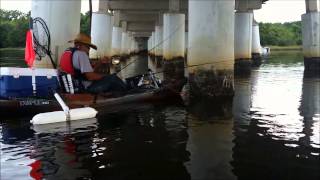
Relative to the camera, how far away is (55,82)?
518 inches

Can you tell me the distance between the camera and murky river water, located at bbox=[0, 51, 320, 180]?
293 inches

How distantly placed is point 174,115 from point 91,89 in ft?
8.85

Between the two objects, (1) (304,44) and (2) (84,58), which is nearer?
(2) (84,58)

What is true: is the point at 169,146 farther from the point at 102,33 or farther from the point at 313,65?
the point at 313,65

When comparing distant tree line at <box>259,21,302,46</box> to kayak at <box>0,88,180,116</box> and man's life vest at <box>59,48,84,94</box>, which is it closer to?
kayak at <box>0,88,180,116</box>

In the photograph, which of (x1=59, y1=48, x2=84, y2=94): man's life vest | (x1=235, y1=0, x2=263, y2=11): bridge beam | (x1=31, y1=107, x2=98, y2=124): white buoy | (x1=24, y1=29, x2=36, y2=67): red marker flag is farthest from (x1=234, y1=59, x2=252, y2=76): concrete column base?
(x1=31, y1=107, x2=98, y2=124): white buoy

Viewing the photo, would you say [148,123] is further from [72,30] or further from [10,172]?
[72,30]

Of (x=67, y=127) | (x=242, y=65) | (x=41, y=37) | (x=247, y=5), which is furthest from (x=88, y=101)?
(x=247, y=5)

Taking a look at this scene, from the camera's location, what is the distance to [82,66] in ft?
43.9

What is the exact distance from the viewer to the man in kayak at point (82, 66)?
1337cm

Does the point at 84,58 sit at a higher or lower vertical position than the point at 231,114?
higher

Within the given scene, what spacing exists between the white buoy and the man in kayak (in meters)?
1.21

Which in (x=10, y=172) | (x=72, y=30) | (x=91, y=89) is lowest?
(x=10, y=172)

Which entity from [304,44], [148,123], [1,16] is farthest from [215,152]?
[1,16]
